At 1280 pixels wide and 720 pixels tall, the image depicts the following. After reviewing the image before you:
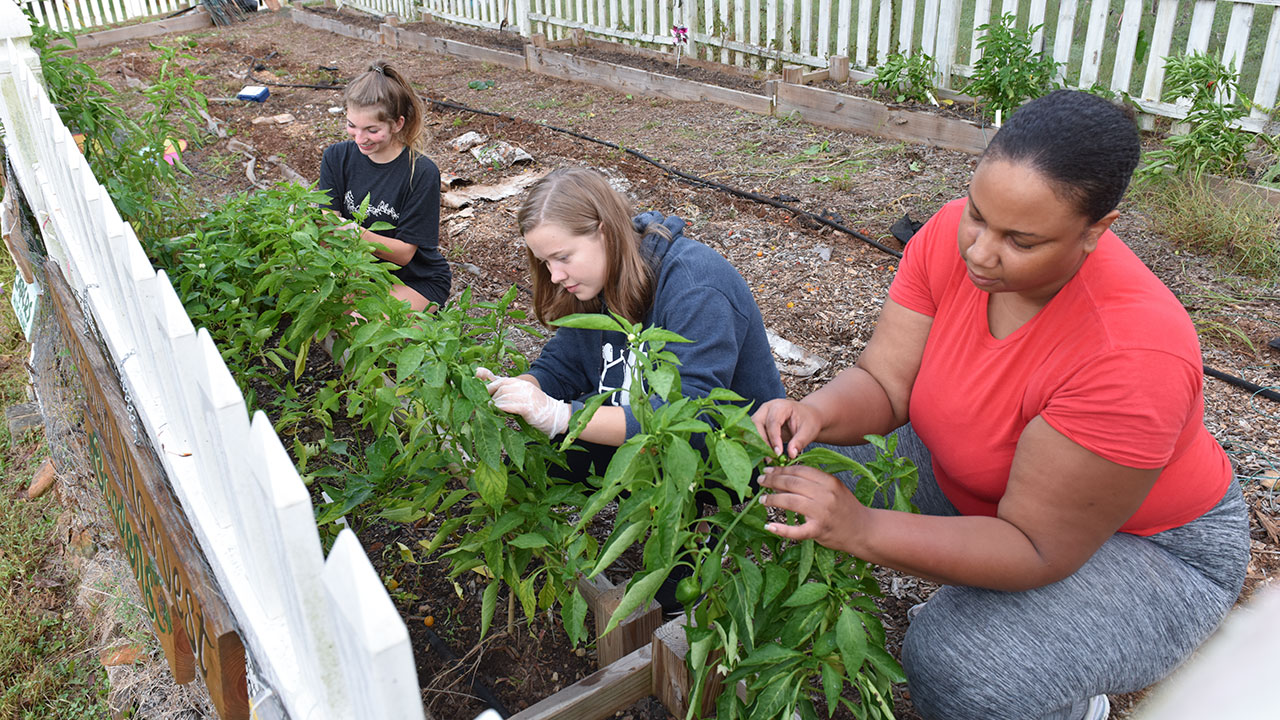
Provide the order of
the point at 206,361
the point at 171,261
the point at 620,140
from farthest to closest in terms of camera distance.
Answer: the point at 620,140 < the point at 171,261 < the point at 206,361

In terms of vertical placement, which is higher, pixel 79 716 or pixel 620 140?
pixel 620 140

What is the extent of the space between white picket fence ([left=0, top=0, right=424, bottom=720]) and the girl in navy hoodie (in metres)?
0.58

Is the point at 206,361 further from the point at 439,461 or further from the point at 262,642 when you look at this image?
the point at 439,461

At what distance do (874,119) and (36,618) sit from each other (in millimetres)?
5463

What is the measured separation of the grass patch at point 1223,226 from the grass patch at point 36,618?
4.69m

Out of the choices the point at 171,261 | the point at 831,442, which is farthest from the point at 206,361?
the point at 171,261

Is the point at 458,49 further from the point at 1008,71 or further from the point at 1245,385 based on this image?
the point at 1245,385

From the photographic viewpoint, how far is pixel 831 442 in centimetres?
189

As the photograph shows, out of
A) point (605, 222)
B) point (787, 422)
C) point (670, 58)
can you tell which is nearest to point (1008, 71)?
point (670, 58)

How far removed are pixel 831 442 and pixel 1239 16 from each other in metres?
4.73

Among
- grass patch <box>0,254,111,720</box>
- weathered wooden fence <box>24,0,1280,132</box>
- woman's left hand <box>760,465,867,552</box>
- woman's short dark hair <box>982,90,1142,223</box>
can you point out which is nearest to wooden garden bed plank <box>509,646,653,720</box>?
woman's left hand <box>760,465,867,552</box>

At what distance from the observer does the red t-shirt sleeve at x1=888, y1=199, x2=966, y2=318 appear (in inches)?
71.4

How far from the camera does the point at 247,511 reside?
4.09 feet

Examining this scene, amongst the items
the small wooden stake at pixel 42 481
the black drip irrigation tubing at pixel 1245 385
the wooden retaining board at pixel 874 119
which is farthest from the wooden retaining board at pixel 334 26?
the black drip irrigation tubing at pixel 1245 385
